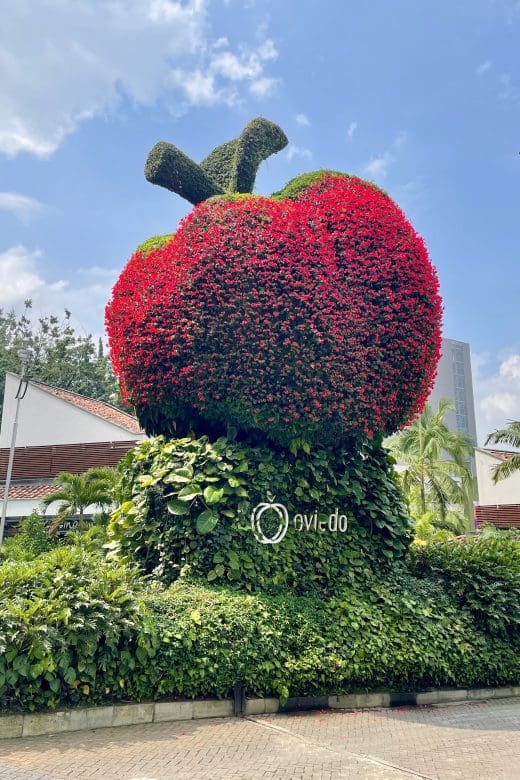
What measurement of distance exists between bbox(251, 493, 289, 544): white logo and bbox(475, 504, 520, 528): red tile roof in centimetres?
1828

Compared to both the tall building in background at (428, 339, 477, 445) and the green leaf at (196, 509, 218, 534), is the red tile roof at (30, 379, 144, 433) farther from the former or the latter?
the tall building in background at (428, 339, 477, 445)

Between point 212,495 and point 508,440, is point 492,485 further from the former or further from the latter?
point 212,495

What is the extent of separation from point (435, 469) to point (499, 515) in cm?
485

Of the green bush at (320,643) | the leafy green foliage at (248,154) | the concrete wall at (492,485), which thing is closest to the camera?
the green bush at (320,643)

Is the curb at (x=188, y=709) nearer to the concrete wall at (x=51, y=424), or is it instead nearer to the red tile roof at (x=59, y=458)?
the red tile roof at (x=59, y=458)

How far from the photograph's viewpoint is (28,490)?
77.4 feet

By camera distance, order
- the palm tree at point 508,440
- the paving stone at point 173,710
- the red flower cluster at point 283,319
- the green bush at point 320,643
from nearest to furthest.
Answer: the paving stone at point 173,710 → the green bush at point 320,643 → the red flower cluster at point 283,319 → the palm tree at point 508,440

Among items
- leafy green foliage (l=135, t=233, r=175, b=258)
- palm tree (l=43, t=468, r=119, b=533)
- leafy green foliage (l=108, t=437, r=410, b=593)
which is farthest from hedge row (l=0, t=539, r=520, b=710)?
palm tree (l=43, t=468, r=119, b=533)

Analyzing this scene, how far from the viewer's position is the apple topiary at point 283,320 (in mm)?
7809

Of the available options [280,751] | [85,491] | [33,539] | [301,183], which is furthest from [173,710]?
[33,539]

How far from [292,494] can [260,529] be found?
66cm

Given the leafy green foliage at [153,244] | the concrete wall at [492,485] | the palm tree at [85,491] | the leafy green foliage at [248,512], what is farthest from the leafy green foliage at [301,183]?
the concrete wall at [492,485]

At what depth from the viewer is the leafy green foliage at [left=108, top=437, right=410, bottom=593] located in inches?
303

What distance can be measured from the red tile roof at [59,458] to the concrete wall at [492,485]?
14560mm
